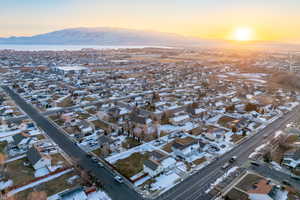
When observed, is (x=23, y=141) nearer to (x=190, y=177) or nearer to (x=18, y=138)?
(x=18, y=138)

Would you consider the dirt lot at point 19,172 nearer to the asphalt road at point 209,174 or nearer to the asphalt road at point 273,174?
the asphalt road at point 209,174

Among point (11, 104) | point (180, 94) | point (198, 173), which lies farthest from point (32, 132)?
point (180, 94)

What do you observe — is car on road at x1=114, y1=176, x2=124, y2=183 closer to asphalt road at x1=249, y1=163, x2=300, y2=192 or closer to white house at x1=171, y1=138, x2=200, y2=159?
white house at x1=171, y1=138, x2=200, y2=159

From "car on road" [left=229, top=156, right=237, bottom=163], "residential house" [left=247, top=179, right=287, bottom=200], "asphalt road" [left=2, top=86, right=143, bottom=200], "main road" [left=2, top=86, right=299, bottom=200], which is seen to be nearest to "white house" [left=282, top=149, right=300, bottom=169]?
"main road" [left=2, top=86, right=299, bottom=200]

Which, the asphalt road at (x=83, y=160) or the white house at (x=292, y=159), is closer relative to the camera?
the asphalt road at (x=83, y=160)

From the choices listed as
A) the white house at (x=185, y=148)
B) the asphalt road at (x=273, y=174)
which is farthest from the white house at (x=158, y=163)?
the asphalt road at (x=273, y=174)

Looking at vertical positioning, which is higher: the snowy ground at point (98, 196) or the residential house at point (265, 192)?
the residential house at point (265, 192)

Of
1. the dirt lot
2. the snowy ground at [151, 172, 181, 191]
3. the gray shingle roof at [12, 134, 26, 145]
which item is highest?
the gray shingle roof at [12, 134, 26, 145]

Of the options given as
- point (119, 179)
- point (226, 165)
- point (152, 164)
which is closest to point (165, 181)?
point (152, 164)
